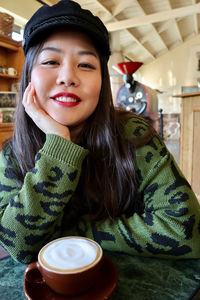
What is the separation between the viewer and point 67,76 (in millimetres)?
752

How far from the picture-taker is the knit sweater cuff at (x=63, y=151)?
0.71m

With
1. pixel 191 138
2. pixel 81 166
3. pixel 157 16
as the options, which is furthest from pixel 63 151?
pixel 157 16

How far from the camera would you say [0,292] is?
1.55ft

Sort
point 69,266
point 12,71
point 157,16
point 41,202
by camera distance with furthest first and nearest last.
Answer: point 157,16, point 12,71, point 41,202, point 69,266

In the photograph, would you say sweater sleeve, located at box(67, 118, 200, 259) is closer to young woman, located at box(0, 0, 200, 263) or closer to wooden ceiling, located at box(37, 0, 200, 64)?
young woman, located at box(0, 0, 200, 263)

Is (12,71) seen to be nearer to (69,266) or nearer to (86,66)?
(86,66)

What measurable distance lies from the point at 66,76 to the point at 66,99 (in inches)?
2.7

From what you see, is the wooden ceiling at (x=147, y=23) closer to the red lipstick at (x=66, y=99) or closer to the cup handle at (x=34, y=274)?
the red lipstick at (x=66, y=99)

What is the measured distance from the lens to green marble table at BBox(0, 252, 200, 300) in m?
0.46

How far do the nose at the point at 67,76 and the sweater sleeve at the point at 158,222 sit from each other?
304 mm

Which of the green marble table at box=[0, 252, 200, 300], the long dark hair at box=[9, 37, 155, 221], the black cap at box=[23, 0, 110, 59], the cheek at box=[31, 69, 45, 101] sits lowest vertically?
the green marble table at box=[0, 252, 200, 300]

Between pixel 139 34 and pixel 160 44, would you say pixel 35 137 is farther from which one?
pixel 160 44

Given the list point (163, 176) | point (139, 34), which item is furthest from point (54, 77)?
point (139, 34)

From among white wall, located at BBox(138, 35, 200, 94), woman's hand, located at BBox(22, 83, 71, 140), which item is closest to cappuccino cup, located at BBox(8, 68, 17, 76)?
woman's hand, located at BBox(22, 83, 71, 140)
